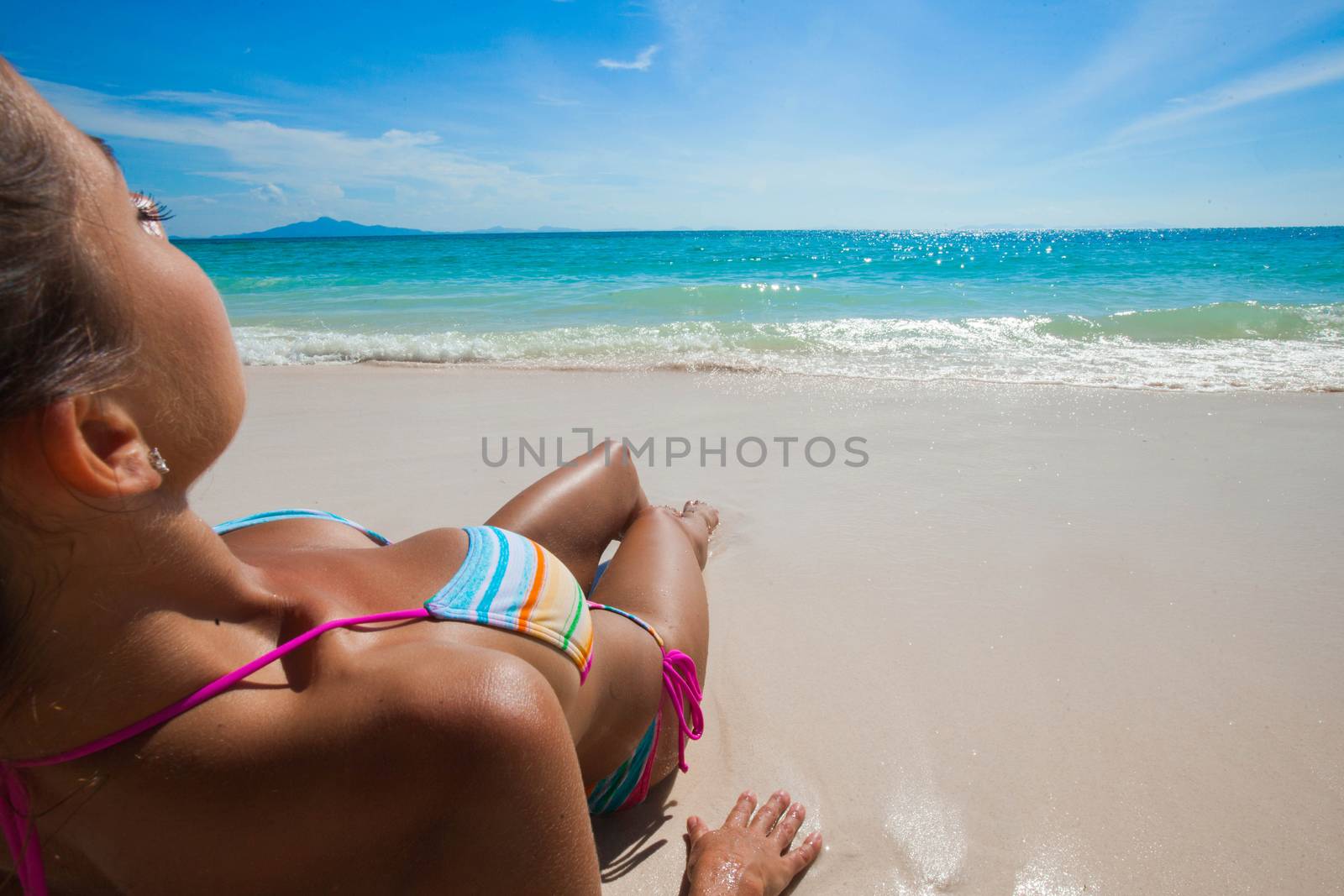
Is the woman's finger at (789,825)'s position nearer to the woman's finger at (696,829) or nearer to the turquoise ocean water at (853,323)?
the woman's finger at (696,829)

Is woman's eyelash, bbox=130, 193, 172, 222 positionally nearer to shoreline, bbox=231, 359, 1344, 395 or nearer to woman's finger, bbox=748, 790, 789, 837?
woman's finger, bbox=748, 790, 789, 837

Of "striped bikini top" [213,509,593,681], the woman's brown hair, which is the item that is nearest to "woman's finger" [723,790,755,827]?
"striped bikini top" [213,509,593,681]

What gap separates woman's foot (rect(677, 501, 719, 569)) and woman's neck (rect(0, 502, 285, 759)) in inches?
63.7

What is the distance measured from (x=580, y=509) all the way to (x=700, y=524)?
0.70 metres

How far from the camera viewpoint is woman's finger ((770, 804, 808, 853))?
59.9 inches

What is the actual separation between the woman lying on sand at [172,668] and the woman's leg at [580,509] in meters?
0.89

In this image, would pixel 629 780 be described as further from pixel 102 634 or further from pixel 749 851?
pixel 102 634

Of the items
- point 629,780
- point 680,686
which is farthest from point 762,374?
point 629,780

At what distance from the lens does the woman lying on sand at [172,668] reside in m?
0.66

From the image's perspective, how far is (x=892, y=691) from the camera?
1983mm

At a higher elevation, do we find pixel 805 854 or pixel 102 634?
pixel 102 634

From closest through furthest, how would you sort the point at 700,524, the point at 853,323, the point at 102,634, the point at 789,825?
the point at 102,634, the point at 789,825, the point at 700,524, the point at 853,323

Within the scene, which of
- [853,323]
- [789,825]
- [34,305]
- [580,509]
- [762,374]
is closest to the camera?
[34,305]

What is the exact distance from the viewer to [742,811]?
1.59 meters
